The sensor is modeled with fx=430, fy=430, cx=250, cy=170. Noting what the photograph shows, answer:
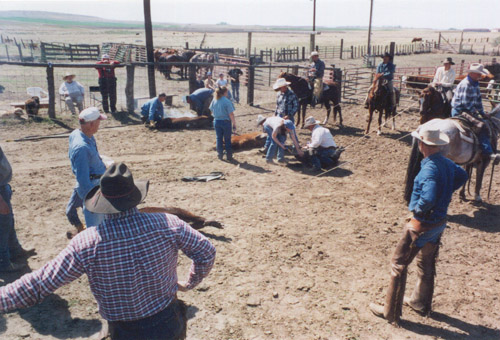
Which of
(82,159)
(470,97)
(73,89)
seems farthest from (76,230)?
(73,89)

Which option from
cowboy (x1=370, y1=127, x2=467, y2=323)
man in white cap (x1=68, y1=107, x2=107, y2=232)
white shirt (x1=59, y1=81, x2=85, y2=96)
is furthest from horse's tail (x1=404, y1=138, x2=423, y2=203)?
white shirt (x1=59, y1=81, x2=85, y2=96)

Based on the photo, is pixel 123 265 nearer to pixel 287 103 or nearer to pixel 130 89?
pixel 287 103

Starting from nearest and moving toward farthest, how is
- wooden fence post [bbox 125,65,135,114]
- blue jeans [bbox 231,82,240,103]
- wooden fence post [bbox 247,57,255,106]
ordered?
wooden fence post [bbox 125,65,135,114]
wooden fence post [bbox 247,57,255,106]
blue jeans [bbox 231,82,240,103]

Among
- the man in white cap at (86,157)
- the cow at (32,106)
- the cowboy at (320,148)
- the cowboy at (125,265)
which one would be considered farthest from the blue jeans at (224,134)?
the cowboy at (125,265)

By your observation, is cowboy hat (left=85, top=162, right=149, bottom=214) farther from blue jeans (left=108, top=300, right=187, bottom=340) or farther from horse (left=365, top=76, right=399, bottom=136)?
horse (left=365, top=76, right=399, bottom=136)

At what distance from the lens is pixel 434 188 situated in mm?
3814

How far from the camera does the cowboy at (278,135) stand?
357 inches

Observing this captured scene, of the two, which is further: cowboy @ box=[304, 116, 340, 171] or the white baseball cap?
cowboy @ box=[304, 116, 340, 171]

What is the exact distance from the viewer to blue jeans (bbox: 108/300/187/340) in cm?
253

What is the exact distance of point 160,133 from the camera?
1184 cm

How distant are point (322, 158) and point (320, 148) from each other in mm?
224

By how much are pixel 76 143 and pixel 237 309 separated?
2360mm

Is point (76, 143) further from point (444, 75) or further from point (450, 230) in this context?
point (444, 75)

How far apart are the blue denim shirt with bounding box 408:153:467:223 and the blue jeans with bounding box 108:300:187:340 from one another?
2400 mm
